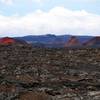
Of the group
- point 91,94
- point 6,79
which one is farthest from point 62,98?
point 6,79

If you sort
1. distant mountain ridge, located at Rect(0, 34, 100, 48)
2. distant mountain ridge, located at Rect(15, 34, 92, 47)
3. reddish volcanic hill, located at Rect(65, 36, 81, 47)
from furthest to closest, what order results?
distant mountain ridge, located at Rect(15, 34, 92, 47), reddish volcanic hill, located at Rect(65, 36, 81, 47), distant mountain ridge, located at Rect(0, 34, 100, 48)

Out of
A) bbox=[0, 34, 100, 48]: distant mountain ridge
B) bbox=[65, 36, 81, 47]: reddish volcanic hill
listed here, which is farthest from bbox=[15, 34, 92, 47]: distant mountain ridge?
bbox=[65, 36, 81, 47]: reddish volcanic hill

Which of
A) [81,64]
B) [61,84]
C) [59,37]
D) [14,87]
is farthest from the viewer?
[59,37]

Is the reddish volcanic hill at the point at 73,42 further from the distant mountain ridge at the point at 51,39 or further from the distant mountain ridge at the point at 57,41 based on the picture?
the distant mountain ridge at the point at 51,39

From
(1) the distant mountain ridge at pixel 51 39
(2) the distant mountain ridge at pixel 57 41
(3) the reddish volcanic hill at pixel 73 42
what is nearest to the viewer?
(2) the distant mountain ridge at pixel 57 41

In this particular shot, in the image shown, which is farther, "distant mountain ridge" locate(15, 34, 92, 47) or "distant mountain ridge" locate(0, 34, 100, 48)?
"distant mountain ridge" locate(15, 34, 92, 47)

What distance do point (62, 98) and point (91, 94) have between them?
39.5 inches

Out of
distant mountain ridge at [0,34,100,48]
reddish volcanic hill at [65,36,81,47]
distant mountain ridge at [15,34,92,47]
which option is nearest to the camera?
distant mountain ridge at [0,34,100,48]

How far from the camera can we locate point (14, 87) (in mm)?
11930

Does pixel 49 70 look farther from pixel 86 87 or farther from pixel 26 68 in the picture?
pixel 86 87

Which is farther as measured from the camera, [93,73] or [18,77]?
[93,73]

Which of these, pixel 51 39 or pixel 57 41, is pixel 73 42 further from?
pixel 51 39

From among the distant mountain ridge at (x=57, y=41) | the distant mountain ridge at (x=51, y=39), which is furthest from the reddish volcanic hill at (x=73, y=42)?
the distant mountain ridge at (x=51, y=39)

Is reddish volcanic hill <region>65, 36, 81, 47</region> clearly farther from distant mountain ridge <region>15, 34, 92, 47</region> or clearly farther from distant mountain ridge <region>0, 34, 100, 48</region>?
distant mountain ridge <region>15, 34, 92, 47</region>
